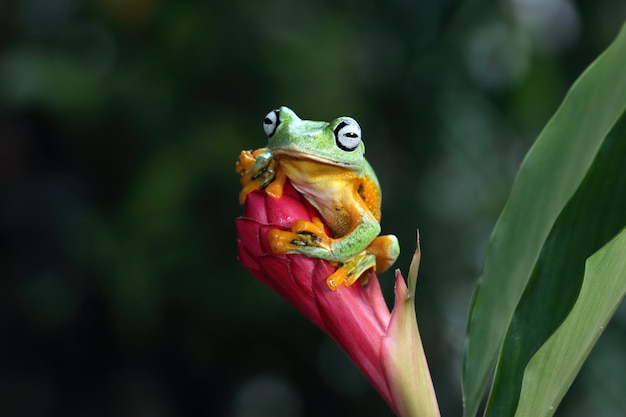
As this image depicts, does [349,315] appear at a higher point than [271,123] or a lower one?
lower

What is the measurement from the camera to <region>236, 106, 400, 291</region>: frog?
658mm

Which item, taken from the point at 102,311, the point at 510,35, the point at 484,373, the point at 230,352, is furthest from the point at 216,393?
the point at 484,373

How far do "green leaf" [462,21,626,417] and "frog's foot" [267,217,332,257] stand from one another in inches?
6.2

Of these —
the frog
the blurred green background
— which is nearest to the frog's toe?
the frog

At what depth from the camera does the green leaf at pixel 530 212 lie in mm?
707

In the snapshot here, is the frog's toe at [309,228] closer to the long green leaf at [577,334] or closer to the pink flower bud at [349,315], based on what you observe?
the pink flower bud at [349,315]

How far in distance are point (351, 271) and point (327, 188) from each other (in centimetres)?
8

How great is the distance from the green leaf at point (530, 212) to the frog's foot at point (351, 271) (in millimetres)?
112

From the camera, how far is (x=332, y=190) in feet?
2.34

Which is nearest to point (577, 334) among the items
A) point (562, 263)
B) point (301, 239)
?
point (562, 263)

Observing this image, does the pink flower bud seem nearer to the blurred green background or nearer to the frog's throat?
the frog's throat

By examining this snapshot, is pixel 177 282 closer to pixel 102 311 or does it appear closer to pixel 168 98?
pixel 102 311

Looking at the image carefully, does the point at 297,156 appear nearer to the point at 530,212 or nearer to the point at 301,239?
the point at 301,239

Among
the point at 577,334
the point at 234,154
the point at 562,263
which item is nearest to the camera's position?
the point at 577,334
